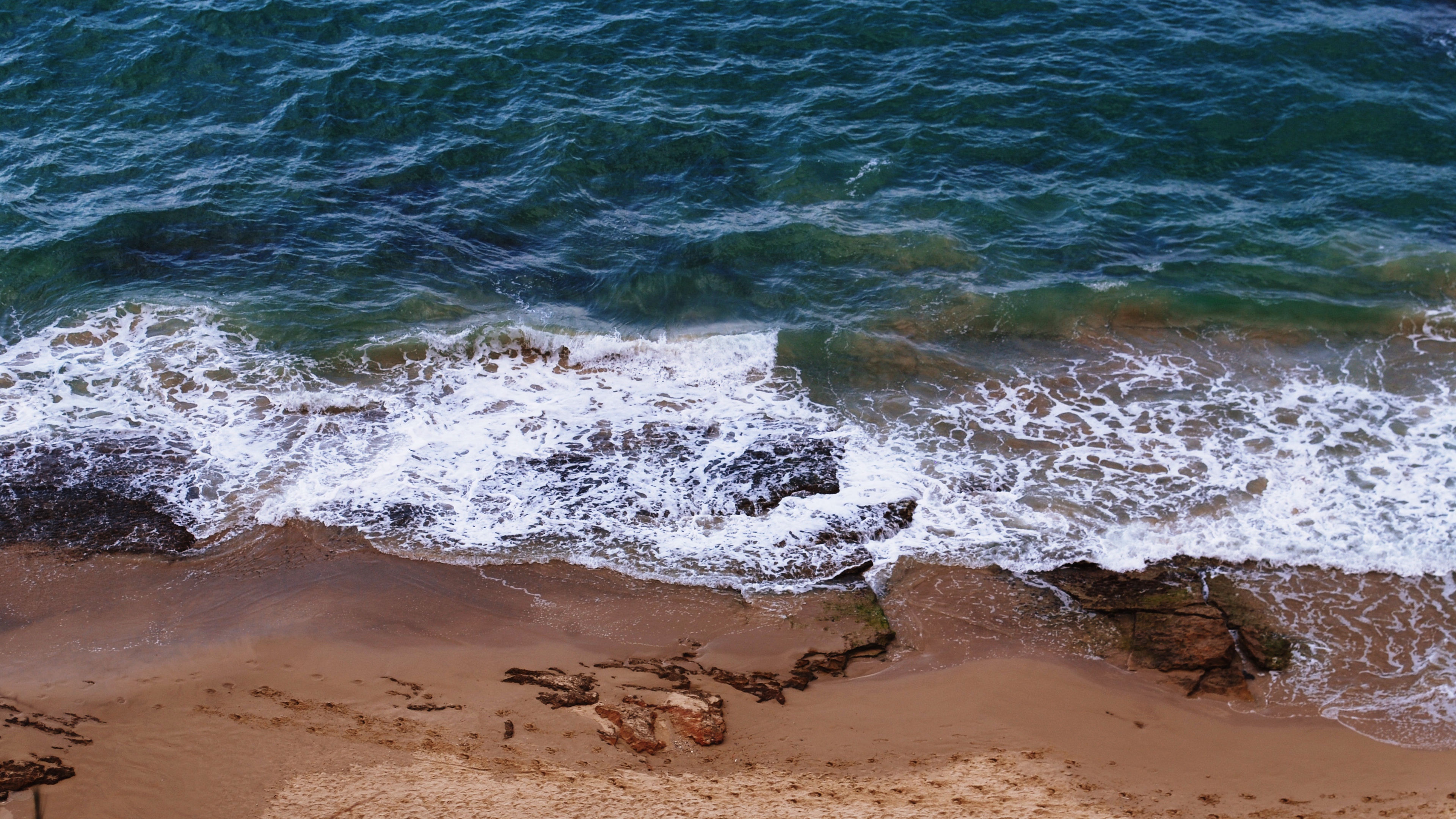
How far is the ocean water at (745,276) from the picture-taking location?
12055 mm

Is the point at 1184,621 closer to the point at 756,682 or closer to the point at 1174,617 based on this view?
the point at 1174,617

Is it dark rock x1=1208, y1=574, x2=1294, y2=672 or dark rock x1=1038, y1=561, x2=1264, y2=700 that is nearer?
dark rock x1=1038, y1=561, x2=1264, y2=700

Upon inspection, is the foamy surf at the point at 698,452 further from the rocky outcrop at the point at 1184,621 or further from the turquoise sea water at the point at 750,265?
the rocky outcrop at the point at 1184,621

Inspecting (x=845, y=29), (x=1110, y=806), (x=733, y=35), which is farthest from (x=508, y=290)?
(x=1110, y=806)

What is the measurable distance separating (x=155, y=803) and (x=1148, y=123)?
1850cm

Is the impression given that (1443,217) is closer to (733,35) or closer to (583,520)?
(733,35)

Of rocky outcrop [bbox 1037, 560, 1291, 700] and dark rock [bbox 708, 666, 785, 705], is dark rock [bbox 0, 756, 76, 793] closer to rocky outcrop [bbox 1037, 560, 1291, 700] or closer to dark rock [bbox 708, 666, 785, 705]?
dark rock [bbox 708, 666, 785, 705]

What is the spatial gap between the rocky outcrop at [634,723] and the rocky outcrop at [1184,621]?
16.1 feet

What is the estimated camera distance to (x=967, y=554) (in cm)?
1135

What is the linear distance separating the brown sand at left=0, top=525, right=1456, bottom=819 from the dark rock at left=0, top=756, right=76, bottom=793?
10 cm

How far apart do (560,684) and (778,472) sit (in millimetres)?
4114

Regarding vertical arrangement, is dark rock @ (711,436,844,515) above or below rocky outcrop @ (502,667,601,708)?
above

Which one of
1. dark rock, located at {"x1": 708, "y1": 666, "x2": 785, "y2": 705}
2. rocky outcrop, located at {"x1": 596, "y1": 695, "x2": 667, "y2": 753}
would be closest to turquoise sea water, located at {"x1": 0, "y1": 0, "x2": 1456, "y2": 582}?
dark rock, located at {"x1": 708, "y1": 666, "x2": 785, "y2": 705}

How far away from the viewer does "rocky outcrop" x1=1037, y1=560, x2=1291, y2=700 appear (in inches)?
393
